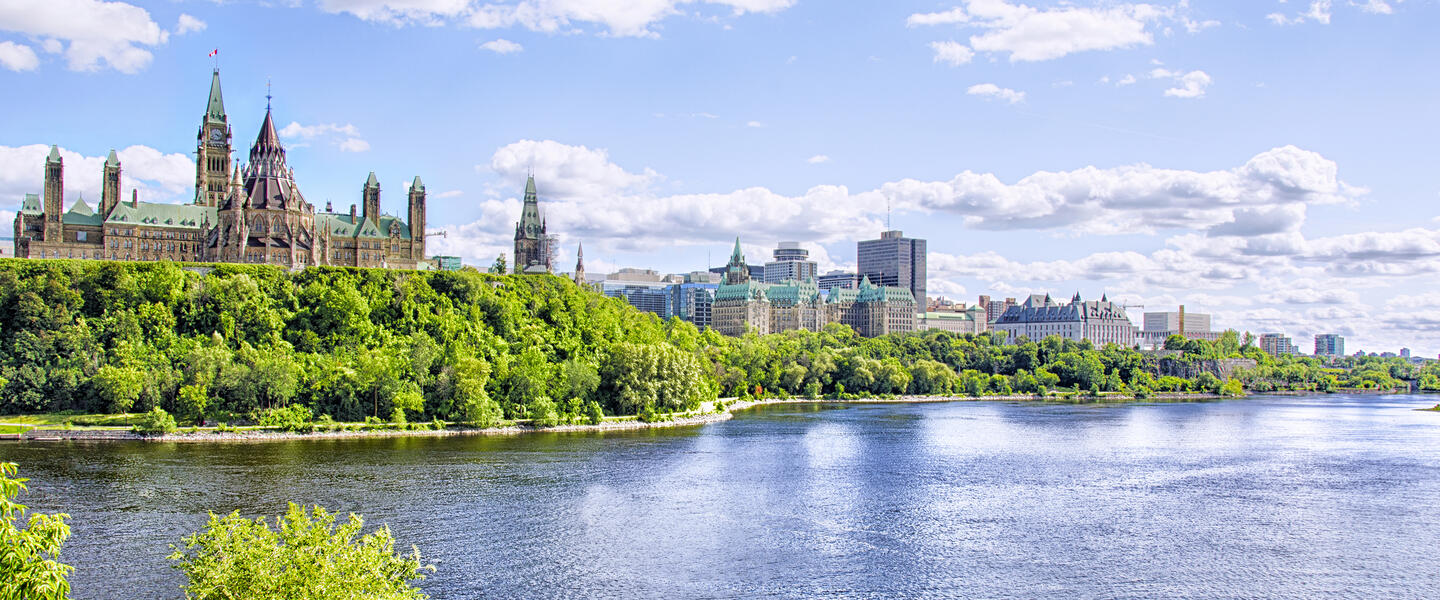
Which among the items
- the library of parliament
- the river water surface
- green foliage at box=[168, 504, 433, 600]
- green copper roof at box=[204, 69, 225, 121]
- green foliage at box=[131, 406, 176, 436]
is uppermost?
green copper roof at box=[204, 69, 225, 121]

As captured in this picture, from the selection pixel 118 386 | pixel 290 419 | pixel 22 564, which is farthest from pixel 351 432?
pixel 22 564

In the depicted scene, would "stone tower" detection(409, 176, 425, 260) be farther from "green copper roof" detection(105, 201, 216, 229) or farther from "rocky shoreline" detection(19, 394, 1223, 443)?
"rocky shoreline" detection(19, 394, 1223, 443)

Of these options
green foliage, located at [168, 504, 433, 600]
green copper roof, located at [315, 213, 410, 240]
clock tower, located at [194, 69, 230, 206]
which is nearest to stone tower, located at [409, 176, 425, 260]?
green copper roof, located at [315, 213, 410, 240]

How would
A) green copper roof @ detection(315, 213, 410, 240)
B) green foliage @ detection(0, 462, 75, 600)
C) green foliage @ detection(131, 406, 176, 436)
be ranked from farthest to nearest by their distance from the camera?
green copper roof @ detection(315, 213, 410, 240), green foliage @ detection(131, 406, 176, 436), green foliage @ detection(0, 462, 75, 600)

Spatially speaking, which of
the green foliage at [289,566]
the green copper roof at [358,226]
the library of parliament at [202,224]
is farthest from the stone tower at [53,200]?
the green foliage at [289,566]

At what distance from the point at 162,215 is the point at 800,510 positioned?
112m

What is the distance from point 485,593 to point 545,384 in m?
64.3

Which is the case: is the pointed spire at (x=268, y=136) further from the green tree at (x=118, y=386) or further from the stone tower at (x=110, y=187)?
the green tree at (x=118, y=386)

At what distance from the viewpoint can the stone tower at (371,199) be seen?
154m

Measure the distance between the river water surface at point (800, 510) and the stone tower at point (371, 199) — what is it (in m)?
74.0

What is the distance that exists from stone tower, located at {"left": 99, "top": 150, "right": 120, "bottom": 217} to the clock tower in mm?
12218

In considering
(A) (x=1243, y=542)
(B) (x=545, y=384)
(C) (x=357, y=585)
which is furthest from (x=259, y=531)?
(B) (x=545, y=384)

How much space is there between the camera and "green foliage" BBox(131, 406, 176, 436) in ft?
281

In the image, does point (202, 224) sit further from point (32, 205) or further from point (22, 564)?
point (22, 564)
